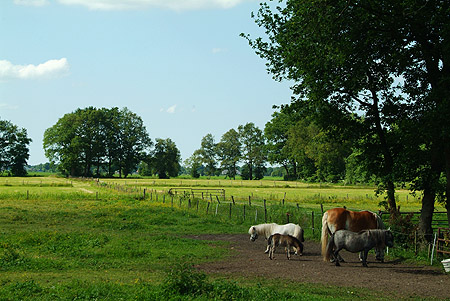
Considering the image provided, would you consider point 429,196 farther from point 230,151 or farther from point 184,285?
point 230,151

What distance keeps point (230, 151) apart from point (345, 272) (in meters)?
128

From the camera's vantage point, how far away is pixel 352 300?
10.8m

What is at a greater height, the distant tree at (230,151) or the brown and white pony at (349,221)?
the distant tree at (230,151)

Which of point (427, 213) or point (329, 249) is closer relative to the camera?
point (329, 249)

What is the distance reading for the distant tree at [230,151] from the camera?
141375 millimetres

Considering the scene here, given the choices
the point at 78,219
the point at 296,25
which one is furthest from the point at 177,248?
the point at 78,219

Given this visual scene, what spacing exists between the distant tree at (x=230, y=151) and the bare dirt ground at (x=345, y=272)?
4825 inches

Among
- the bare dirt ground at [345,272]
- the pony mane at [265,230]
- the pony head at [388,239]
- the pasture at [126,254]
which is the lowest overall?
the bare dirt ground at [345,272]

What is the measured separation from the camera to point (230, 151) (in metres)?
142

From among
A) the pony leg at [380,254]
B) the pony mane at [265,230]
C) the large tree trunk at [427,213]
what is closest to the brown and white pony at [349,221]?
the pony leg at [380,254]

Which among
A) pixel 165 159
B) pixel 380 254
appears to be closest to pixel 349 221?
pixel 380 254

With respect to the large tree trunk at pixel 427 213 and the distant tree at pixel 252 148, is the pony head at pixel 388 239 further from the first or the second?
the distant tree at pixel 252 148

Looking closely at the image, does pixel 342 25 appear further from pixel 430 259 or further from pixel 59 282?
pixel 59 282

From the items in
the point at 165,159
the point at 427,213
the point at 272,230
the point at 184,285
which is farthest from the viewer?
the point at 165,159
